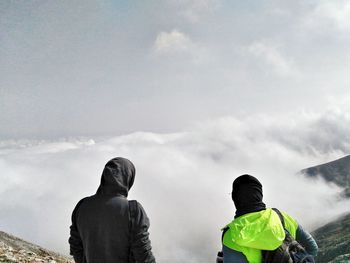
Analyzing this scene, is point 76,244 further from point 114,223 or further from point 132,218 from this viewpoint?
point 132,218

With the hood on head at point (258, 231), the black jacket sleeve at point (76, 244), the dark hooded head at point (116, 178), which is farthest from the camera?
the black jacket sleeve at point (76, 244)

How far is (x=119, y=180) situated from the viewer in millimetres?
5855

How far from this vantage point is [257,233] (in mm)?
5074

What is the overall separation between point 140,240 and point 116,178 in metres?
1.16

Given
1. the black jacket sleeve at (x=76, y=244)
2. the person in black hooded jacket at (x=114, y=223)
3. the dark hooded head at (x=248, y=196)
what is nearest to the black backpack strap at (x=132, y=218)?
the person in black hooded jacket at (x=114, y=223)

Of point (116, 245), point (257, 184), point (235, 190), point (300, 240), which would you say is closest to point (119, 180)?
point (116, 245)

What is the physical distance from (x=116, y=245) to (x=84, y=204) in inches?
37.7

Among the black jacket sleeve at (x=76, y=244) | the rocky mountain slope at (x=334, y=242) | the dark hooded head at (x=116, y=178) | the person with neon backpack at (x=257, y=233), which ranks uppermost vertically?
the dark hooded head at (x=116, y=178)

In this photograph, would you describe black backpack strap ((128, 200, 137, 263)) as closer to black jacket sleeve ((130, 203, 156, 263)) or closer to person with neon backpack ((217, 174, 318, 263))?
black jacket sleeve ((130, 203, 156, 263))

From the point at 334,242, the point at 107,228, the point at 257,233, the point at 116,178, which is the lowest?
the point at 334,242

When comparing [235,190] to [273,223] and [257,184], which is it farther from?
[273,223]

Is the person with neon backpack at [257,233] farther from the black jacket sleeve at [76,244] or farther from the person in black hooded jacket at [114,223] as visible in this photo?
the black jacket sleeve at [76,244]

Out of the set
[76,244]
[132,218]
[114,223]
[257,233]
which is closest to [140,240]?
[132,218]

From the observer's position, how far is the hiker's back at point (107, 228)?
566 cm
